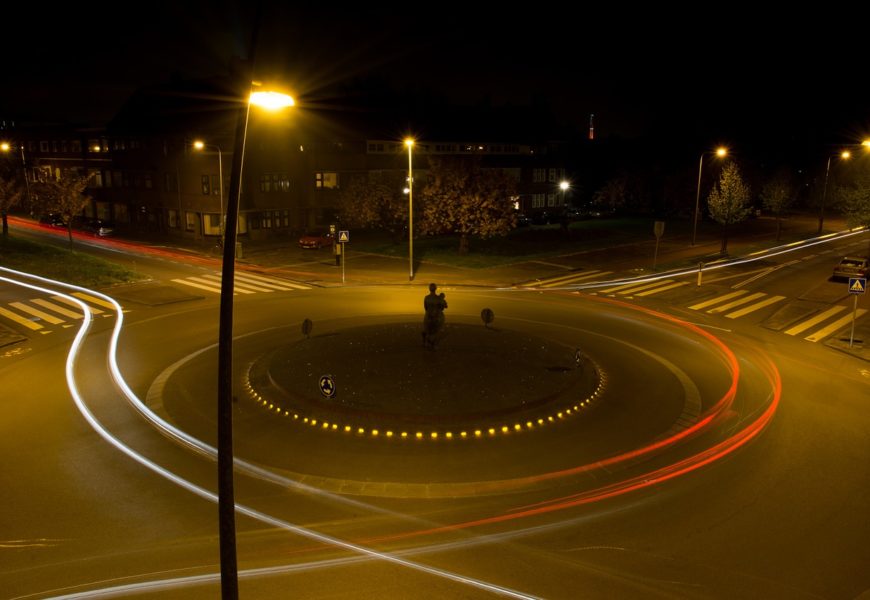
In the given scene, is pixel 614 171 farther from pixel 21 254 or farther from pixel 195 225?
A: pixel 21 254

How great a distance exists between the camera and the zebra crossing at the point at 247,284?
30.5 m

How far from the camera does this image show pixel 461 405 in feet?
47.8

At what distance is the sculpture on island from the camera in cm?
1806

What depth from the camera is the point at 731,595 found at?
8461mm

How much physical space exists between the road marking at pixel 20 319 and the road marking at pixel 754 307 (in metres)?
26.7

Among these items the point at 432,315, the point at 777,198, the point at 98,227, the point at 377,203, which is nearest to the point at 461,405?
the point at 432,315

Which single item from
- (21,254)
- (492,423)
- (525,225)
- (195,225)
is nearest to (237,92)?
(492,423)

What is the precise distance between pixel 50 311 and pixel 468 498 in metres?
21.8

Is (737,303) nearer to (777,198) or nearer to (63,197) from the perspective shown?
(777,198)

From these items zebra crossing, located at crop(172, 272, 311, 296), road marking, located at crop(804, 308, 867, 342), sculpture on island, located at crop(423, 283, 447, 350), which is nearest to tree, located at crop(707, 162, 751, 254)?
road marking, located at crop(804, 308, 867, 342)

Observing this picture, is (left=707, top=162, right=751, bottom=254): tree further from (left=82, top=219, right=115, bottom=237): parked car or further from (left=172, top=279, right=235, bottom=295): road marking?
(left=82, top=219, right=115, bottom=237): parked car

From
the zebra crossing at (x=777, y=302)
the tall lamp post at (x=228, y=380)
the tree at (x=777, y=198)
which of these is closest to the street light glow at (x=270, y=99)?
the tall lamp post at (x=228, y=380)

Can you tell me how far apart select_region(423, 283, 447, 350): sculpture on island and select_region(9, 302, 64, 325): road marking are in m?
14.9

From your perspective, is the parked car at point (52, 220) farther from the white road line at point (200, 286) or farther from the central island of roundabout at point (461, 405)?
the central island of roundabout at point (461, 405)
